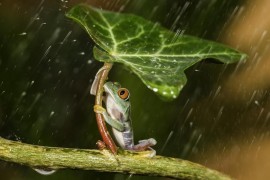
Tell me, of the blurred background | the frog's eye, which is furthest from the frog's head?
the blurred background

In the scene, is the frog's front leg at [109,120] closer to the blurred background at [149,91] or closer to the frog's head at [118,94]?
the frog's head at [118,94]

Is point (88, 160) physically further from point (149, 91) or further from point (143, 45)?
point (149, 91)

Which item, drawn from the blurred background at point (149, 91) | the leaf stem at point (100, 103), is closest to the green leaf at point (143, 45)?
the leaf stem at point (100, 103)

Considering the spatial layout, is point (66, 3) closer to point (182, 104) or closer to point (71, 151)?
point (182, 104)

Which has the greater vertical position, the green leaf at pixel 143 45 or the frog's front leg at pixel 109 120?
the green leaf at pixel 143 45

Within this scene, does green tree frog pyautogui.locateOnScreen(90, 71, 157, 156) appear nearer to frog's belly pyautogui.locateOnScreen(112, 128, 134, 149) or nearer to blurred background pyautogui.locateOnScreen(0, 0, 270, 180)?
frog's belly pyautogui.locateOnScreen(112, 128, 134, 149)

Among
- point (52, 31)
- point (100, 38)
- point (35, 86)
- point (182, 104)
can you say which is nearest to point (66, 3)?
point (52, 31)

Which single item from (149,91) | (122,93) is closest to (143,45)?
(122,93)
